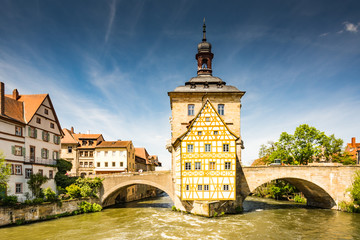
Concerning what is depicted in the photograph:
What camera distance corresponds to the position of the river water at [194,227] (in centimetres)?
2092

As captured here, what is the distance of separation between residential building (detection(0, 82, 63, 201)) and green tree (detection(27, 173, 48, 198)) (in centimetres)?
43

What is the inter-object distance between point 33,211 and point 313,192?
114 feet

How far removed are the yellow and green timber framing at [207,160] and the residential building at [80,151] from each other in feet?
92.0

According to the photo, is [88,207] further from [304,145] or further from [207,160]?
[304,145]

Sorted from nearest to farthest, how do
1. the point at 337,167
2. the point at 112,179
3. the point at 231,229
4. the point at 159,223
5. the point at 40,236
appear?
the point at 40,236 → the point at 231,229 → the point at 159,223 → the point at 337,167 → the point at 112,179

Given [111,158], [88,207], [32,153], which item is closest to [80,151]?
[111,158]

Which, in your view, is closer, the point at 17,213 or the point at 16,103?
the point at 17,213

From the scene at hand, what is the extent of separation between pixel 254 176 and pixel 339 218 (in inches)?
383

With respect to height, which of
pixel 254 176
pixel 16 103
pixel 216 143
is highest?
pixel 16 103

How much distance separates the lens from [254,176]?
31.3 meters

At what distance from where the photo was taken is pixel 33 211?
2511 cm

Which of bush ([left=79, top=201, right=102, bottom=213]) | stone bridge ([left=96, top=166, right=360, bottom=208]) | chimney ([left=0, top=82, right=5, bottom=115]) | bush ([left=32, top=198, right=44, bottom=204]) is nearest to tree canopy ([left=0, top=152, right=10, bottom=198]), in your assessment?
bush ([left=32, top=198, right=44, bottom=204])

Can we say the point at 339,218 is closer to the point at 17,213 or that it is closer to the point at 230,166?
the point at 230,166

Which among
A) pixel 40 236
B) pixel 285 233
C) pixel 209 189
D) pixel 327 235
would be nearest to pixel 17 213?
pixel 40 236
